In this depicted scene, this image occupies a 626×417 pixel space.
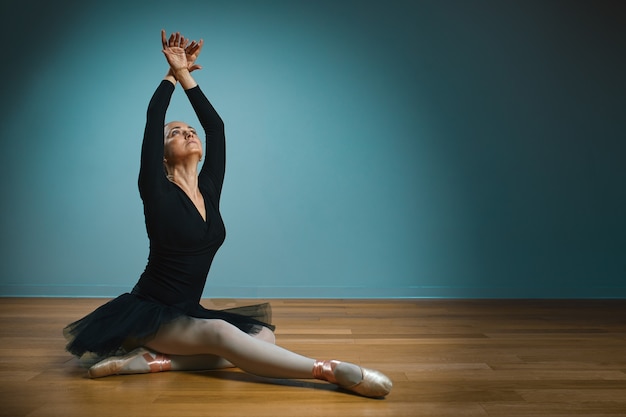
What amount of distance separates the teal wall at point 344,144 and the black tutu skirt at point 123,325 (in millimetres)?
2251

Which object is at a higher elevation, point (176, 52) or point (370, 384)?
point (176, 52)

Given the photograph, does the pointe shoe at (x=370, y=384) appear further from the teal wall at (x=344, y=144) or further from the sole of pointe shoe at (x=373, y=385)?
the teal wall at (x=344, y=144)

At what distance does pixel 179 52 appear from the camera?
8.04 ft

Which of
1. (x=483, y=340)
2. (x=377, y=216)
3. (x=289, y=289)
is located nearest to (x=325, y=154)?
(x=377, y=216)

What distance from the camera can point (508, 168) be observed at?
478 centimetres

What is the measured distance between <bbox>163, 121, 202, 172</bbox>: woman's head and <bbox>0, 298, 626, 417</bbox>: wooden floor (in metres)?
0.80

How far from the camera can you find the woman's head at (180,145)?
2.46 metres

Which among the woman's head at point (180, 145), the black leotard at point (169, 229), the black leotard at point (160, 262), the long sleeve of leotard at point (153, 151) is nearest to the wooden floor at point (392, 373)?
the black leotard at point (160, 262)

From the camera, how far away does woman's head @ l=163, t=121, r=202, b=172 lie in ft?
8.06

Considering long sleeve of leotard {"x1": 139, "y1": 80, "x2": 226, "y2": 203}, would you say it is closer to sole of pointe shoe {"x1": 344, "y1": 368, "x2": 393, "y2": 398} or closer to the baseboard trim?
sole of pointe shoe {"x1": 344, "y1": 368, "x2": 393, "y2": 398}

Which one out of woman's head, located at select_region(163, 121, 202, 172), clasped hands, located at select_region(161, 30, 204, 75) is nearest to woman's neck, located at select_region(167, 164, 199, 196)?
woman's head, located at select_region(163, 121, 202, 172)

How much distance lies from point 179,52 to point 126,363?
3.79ft

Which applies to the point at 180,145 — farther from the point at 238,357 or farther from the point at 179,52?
the point at 238,357

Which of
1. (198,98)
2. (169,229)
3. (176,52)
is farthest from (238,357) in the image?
(176,52)
